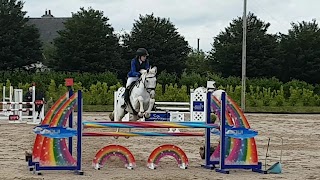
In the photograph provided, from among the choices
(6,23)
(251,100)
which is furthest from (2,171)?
(6,23)

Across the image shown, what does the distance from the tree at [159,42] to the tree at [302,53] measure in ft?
33.2

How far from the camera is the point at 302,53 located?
5950 centimetres

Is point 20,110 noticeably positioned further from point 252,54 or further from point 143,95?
point 252,54

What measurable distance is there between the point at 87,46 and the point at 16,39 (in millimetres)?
6531

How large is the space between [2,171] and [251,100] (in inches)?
1257

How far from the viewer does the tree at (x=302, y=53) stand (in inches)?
2304

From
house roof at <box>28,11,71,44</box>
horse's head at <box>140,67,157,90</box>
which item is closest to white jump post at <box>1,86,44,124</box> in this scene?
horse's head at <box>140,67,157,90</box>

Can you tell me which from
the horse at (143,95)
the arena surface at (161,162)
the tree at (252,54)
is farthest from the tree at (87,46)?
the horse at (143,95)

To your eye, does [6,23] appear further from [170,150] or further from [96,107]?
[170,150]

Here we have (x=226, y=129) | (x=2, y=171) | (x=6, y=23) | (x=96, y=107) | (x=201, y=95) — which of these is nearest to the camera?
(x=2, y=171)

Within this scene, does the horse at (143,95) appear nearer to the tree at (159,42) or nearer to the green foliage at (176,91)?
the green foliage at (176,91)

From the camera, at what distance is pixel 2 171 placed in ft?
33.0

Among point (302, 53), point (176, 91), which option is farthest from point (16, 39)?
point (302, 53)

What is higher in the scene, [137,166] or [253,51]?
[253,51]
